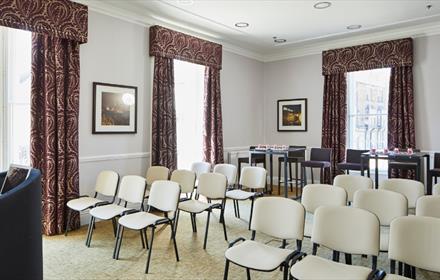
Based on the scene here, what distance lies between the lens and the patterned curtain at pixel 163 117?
547cm

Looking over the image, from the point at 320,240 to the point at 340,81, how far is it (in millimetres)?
5292

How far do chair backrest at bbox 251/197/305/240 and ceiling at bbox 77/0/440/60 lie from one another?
3.34m

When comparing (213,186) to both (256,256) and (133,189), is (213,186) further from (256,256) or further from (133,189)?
(256,256)

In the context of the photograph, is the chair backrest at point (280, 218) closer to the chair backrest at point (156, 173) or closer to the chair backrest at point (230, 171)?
the chair backrest at point (230, 171)

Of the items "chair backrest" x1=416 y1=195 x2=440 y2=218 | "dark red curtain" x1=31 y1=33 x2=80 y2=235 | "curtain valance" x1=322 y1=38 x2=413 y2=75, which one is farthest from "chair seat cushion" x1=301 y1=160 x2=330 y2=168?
"dark red curtain" x1=31 y1=33 x2=80 y2=235

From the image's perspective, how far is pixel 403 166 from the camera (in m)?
5.72

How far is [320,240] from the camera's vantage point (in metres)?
2.48

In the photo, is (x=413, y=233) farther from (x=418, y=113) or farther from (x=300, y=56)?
(x=300, y=56)

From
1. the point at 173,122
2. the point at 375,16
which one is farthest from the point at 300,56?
the point at 173,122

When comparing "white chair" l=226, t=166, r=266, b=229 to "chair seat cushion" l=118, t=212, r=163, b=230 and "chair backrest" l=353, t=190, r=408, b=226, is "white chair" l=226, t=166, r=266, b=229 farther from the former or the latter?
"chair backrest" l=353, t=190, r=408, b=226

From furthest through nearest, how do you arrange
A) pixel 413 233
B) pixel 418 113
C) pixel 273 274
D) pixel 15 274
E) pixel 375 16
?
1. pixel 418 113
2. pixel 375 16
3. pixel 273 274
4. pixel 413 233
5. pixel 15 274

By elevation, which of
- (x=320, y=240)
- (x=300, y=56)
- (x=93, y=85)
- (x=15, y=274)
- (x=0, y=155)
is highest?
(x=300, y=56)

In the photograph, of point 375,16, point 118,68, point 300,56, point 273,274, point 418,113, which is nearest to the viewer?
point 273,274

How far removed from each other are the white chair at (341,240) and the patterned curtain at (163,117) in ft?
11.3
